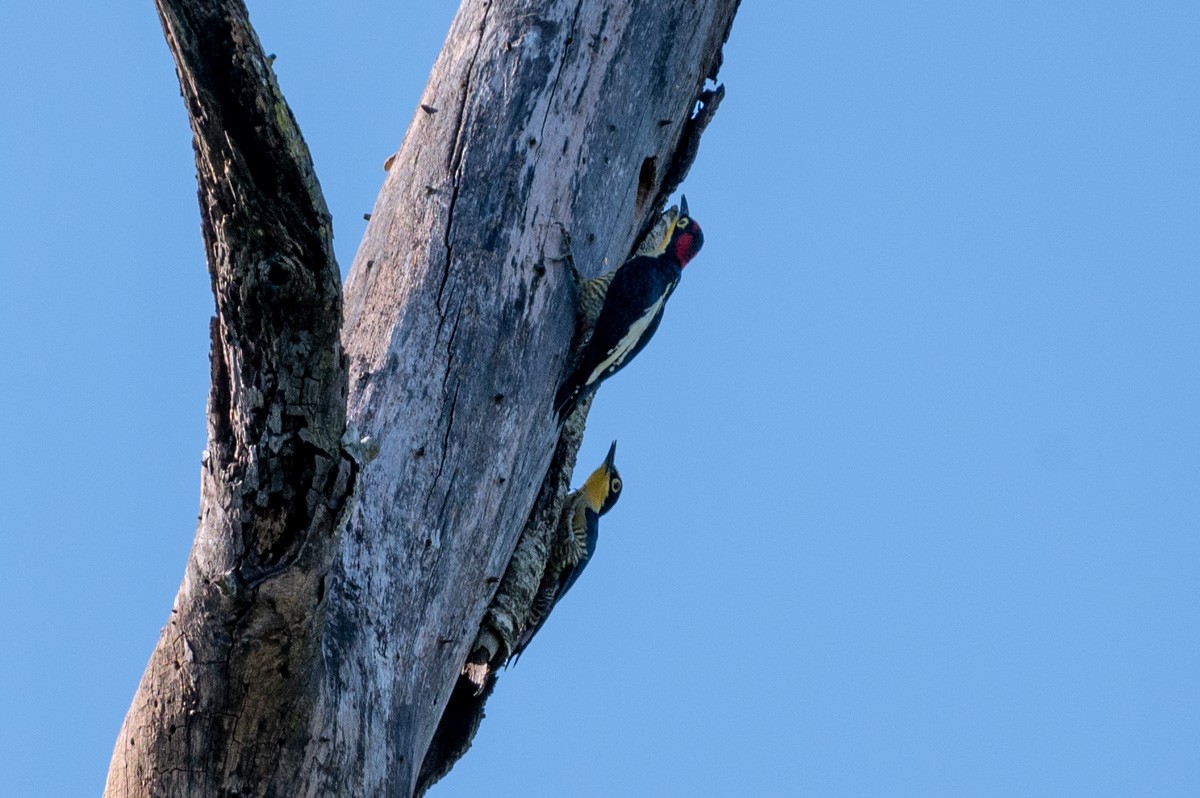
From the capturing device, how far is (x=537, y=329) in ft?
11.7

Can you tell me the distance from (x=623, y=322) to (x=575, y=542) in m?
0.93

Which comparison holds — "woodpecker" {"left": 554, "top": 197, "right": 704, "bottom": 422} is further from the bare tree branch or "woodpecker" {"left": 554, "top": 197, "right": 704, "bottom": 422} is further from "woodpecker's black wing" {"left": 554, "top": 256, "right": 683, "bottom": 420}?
the bare tree branch

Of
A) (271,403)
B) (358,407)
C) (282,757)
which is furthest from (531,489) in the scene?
(271,403)

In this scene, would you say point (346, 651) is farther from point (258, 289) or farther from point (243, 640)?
point (258, 289)

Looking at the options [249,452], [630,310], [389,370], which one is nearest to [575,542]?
[630,310]

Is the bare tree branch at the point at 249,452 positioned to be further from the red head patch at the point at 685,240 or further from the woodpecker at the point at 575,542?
the red head patch at the point at 685,240

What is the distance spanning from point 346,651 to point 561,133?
1658 millimetres

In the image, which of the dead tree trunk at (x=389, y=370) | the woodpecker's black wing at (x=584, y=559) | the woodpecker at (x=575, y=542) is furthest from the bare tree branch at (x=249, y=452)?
the woodpecker's black wing at (x=584, y=559)

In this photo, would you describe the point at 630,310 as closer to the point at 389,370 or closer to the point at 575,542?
the point at 575,542

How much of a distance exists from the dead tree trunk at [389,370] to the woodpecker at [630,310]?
140 millimetres

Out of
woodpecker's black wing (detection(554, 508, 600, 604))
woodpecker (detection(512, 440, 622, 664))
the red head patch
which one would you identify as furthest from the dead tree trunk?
the red head patch

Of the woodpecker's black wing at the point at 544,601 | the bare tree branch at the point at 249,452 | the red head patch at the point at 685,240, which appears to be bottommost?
the bare tree branch at the point at 249,452

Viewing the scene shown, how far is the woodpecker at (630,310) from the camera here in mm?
3805

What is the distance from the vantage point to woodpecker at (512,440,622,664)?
4.40m
